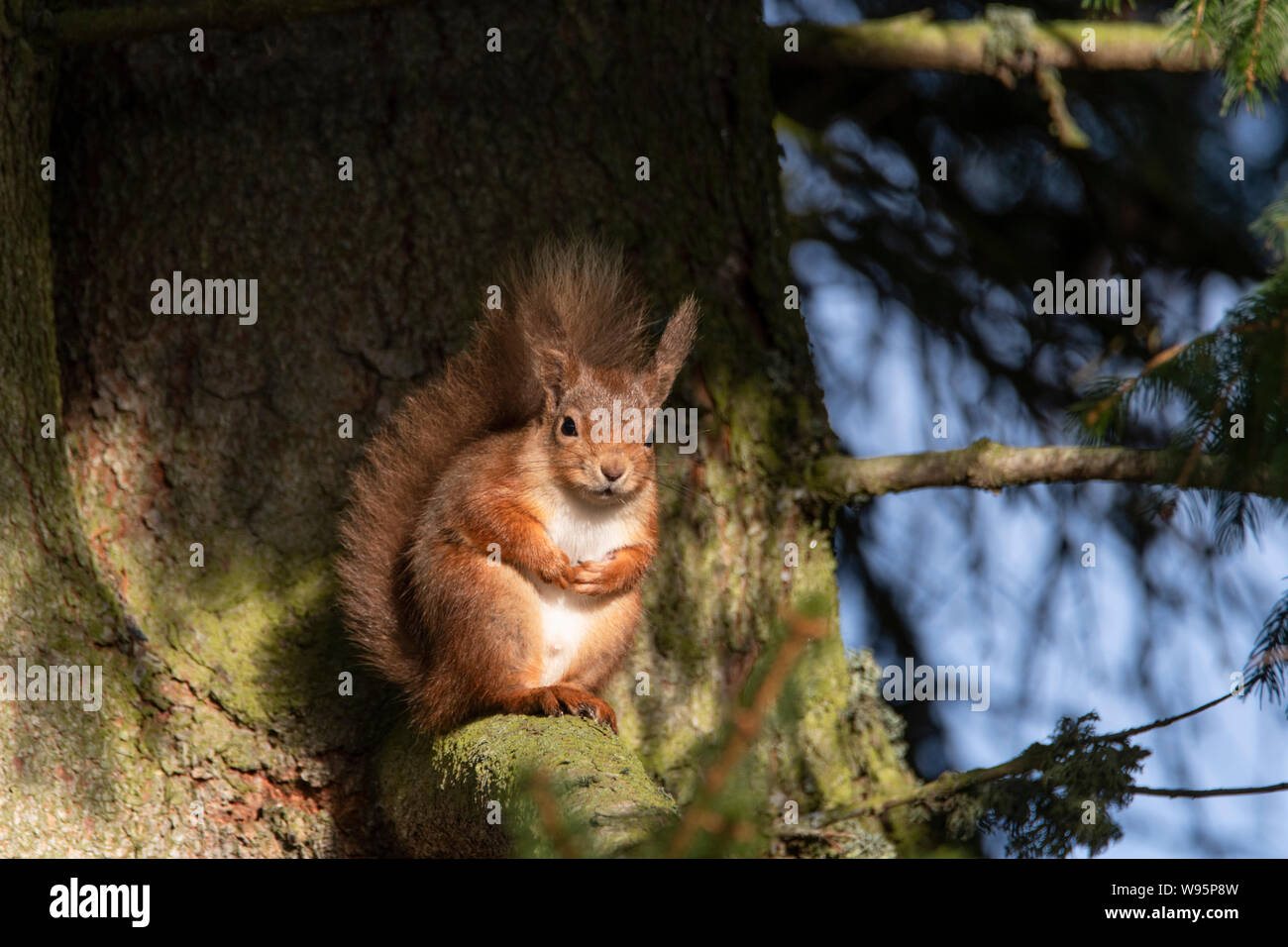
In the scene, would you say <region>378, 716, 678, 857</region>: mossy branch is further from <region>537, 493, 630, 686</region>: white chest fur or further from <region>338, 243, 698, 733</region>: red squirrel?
<region>537, 493, 630, 686</region>: white chest fur

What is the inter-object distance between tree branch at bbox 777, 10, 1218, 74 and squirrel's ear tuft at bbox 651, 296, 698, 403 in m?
0.86

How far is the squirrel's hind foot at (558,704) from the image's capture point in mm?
1798

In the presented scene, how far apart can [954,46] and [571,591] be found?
1.38 m

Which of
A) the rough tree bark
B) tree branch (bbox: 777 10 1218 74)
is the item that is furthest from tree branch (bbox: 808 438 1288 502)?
tree branch (bbox: 777 10 1218 74)

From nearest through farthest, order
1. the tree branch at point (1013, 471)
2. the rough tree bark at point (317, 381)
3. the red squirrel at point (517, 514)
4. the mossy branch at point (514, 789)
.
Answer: the mossy branch at point (514, 789) → the tree branch at point (1013, 471) → the rough tree bark at point (317, 381) → the red squirrel at point (517, 514)

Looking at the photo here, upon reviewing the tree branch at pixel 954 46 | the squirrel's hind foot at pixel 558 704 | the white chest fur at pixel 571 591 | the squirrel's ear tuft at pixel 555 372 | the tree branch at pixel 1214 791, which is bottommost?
the tree branch at pixel 1214 791

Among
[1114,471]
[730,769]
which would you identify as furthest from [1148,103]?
[730,769]

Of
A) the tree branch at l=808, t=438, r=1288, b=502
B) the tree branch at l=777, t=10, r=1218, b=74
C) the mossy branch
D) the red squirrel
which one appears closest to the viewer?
the mossy branch

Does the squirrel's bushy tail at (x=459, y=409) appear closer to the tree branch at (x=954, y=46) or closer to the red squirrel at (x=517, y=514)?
the red squirrel at (x=517, y=514)

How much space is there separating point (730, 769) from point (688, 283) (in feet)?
4.60

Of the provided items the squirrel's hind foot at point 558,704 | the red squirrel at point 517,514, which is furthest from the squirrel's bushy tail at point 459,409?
the squirrel's hind foot at point 558,704

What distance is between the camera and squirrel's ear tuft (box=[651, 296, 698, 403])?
77.6 inches

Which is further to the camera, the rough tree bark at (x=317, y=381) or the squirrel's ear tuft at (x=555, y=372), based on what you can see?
the squirrel's ear tuft at (x=555, y=372)
